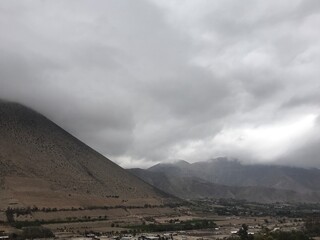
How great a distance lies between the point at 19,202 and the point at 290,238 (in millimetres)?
109602

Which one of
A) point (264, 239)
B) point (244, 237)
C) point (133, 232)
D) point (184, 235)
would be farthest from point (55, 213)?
point (264, 239)

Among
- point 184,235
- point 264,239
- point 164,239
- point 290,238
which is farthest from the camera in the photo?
point 184,235

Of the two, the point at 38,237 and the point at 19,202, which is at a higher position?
the point at 19,202

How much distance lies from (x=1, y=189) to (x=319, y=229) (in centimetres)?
12052

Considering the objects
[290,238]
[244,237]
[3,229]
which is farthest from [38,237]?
[290,238]

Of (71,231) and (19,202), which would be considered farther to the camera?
(19,202)

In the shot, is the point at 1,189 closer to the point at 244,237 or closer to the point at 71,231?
the point at 71,231

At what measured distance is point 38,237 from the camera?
6171 inches

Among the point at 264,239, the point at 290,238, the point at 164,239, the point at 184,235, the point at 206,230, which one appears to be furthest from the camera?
the point at 206,230

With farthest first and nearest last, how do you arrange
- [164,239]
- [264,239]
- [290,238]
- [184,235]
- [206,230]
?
[206,230] < [184,235] < [164,239] < [290,238] < [264,239]

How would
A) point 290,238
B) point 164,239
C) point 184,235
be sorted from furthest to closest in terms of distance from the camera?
1. point 184,235
2. point 164,239
3. point 290,238

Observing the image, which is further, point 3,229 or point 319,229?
point 319,229

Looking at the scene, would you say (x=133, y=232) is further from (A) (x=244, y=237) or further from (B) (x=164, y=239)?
(A) (x=244, y=237)

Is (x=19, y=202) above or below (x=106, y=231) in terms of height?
above
